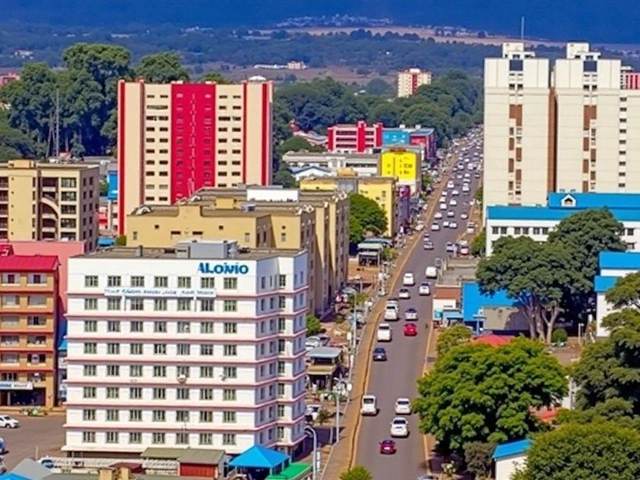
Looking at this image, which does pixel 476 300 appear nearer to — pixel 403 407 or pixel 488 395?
pixel 403 407

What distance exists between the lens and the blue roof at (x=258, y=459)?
30906 mm


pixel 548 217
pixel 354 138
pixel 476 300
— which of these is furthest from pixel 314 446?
pixel 354 138

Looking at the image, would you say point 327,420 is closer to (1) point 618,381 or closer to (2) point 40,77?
(1) point 618,381

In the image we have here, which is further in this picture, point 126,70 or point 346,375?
point 126,70

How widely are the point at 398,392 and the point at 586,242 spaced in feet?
28.9

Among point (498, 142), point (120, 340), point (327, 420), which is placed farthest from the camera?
point (498, 142)

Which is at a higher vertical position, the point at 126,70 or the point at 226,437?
the point at 126,70

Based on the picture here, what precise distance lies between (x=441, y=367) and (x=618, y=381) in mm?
2749

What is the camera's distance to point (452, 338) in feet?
129

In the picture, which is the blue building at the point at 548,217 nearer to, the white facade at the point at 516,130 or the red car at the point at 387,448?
the white facade at the point at 516,130

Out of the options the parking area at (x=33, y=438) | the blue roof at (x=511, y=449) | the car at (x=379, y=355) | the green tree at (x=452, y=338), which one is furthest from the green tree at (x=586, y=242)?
the blue roof at (x=511, y=449)

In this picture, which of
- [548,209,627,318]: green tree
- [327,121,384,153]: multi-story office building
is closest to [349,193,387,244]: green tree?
[548,209,627,318]: green tree

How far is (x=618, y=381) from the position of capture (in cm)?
3047

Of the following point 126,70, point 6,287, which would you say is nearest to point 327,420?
point 6,287
